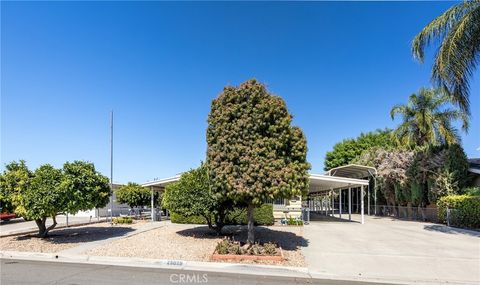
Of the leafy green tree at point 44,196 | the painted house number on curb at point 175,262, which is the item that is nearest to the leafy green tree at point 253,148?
the painted house number on curb at point 175,262

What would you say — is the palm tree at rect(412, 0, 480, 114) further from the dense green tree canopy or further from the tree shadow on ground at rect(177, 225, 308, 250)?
the dense green tree canopy

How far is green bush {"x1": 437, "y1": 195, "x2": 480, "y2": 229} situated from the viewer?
18609mm

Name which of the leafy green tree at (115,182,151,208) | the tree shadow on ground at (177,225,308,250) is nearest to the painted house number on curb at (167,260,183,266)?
the tree shadow on ground at (177,225,308,250)

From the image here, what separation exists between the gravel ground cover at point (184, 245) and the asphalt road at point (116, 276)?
153cm

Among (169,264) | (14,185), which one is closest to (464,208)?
(169,264)

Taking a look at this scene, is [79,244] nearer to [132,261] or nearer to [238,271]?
[132,261]

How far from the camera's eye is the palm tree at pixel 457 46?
14922 millimetres

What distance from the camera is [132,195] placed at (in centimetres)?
2886

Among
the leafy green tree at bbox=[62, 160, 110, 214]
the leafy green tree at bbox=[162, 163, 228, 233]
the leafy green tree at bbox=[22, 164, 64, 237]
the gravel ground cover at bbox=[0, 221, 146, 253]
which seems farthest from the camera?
the leafy green tree at bbox=[162, 163, 228, 233]

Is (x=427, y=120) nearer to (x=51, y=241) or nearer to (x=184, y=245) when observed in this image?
(x=184, y=245)

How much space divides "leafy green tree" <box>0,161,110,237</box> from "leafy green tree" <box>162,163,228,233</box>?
3120mm

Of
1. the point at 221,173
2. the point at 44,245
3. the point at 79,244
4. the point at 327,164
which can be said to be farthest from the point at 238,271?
the point at 327,164

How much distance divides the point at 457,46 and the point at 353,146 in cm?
3504

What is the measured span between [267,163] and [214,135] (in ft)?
7.15
